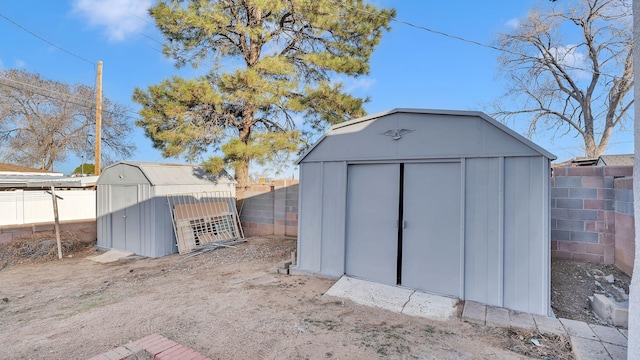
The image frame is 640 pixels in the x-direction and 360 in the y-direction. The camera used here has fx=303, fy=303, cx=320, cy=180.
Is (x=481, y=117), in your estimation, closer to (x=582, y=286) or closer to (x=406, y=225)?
(x=406, y=225)

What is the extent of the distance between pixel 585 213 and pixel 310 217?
13.7 feet

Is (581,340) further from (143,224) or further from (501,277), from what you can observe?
(143,224)

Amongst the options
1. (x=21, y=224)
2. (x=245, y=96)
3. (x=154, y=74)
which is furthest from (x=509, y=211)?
(x=21, y=224)

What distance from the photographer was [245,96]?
8.24m

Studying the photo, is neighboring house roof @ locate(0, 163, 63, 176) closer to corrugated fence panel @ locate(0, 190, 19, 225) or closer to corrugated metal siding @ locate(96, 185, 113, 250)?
corrugated fence panel @ locate(0, 190, 19, 225)

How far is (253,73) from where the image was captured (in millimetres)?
8141

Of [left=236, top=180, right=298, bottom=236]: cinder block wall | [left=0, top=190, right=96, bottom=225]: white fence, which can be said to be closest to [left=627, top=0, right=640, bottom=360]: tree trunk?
[left=236, top=180, right=298, bottom=236]: cinder block wall

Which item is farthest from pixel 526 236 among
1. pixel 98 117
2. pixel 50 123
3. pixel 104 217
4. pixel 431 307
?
pixel 50 123

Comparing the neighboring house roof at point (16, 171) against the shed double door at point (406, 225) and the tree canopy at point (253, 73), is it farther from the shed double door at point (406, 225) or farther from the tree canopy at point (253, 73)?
the shed double door at point (406, 225)

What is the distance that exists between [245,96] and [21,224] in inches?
259

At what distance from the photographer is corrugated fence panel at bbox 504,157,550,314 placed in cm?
343

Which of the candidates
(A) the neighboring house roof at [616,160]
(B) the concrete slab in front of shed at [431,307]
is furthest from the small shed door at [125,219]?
(A) the neighboring house roof at [616,160]

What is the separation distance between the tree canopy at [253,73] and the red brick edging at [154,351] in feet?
19.4

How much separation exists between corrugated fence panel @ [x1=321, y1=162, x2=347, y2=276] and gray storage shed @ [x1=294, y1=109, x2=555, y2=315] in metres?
0.02
